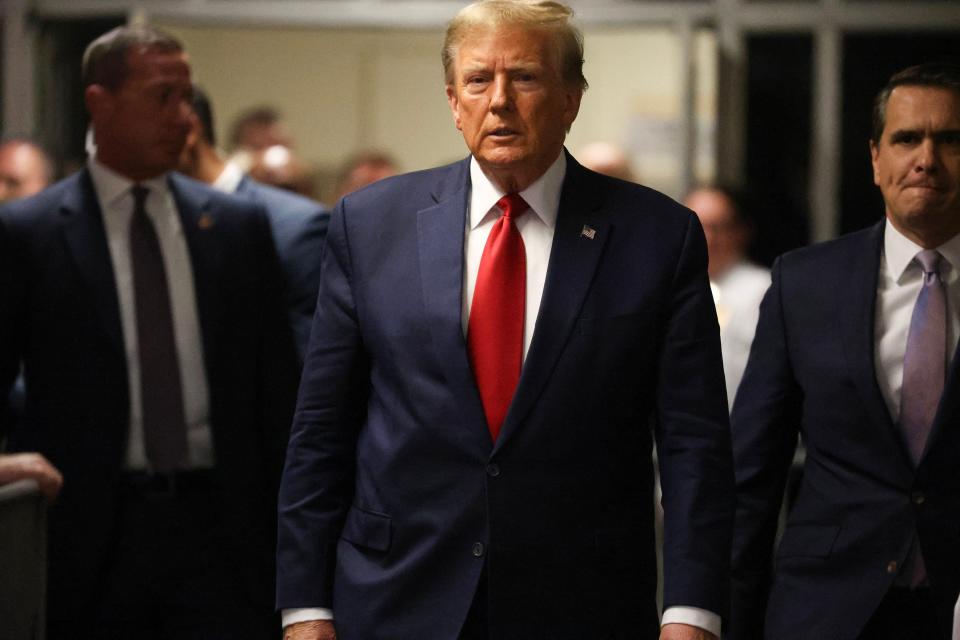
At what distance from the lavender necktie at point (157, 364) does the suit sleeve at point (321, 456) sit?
0.96 meters

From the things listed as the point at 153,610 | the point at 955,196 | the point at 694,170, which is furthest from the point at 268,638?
the point at 694,170

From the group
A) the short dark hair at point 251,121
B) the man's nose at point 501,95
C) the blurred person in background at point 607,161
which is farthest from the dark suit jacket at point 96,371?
the short dark hair at point 251,121

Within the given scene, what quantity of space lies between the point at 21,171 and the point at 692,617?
494 cm

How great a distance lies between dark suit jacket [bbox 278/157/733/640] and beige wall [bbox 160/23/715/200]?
6057 millimetres

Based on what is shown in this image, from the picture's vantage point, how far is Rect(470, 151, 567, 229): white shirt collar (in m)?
2.86

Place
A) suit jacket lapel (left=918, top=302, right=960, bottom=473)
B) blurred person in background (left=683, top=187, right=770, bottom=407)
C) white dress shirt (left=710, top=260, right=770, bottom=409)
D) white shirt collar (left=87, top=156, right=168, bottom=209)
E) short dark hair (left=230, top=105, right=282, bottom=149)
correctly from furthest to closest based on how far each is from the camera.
Answer: short dark hair (left=230, top=105, right=282, bottom=149) → blurred person in background (left=683, top=187, right=770, bottom=407) → white dress shirt (left=710, top=260, right=770, bottom=409) → white shirt collar (left=87, top=156, right=168, bottom=209) → suit jacket lapel (left=918, top=302, right=960, bottom=473)

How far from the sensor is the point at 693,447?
2.76 metres

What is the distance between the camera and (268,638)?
387 centimetres

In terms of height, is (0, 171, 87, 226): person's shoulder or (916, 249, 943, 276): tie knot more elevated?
(0, 171, 87, 226): person's shoulder

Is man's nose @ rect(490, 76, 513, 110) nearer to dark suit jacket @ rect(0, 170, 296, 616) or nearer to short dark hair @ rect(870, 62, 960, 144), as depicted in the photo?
short dark hair @ rect(870, 62, 960, 144)

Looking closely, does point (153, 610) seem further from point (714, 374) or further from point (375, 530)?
point (714, 374)

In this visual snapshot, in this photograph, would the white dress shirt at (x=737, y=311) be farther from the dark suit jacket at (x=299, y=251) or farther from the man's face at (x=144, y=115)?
the man's face at (x=144, y=115)

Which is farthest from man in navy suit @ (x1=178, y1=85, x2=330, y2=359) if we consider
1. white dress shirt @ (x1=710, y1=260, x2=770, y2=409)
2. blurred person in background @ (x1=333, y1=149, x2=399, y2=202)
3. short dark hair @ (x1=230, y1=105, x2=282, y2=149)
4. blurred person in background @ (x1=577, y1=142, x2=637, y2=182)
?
short dark hair @ (x1=230, y1=105, x2=282, y2=149)

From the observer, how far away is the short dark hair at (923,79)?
332 centimetres
